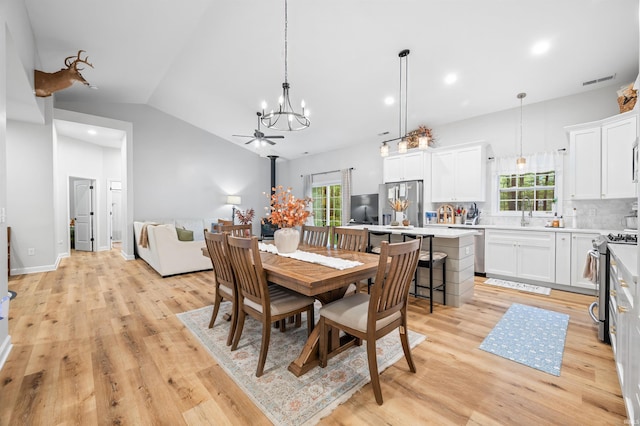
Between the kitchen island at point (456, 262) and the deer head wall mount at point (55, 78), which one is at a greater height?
the deer head wall mount at point (55, 78)

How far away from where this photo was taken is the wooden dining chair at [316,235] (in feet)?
9.96

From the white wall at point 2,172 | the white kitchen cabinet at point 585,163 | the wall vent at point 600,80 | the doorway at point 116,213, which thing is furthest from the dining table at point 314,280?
the doorway at point 116,213

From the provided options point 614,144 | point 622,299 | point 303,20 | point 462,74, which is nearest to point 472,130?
point 462,74

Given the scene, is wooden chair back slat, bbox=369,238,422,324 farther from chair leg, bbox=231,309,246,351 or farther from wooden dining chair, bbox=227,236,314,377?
chair leg, bbox=231,309,246,351

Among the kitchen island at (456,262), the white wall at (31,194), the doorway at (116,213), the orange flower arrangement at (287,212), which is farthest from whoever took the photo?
the doorway at (116,213)

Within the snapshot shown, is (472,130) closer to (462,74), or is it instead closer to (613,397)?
(462,74)

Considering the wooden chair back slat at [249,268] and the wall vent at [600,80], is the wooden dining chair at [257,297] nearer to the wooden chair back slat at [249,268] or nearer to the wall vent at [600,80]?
the wooden chair back slat at [249,268]

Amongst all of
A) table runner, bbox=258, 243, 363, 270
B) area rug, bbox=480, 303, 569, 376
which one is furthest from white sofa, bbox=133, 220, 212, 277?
area rug, bbox=480, 303, 569, 376

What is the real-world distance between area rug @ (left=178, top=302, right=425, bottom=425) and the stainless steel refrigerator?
2873mm

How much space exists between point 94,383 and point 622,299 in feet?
10.8

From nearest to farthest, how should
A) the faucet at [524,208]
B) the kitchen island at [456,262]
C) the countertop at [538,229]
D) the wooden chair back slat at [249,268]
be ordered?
the wooden chair back slat at [249,268] → the kitchen island at [456,262] → the countertop at [538,229] → the faucet at [524,208]

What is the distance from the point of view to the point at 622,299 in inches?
60.1

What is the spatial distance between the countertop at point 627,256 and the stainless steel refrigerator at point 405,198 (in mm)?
2925

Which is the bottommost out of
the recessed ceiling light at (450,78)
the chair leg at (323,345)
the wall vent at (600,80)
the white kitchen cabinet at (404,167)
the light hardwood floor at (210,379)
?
the light hardwood floor at (210,379)
